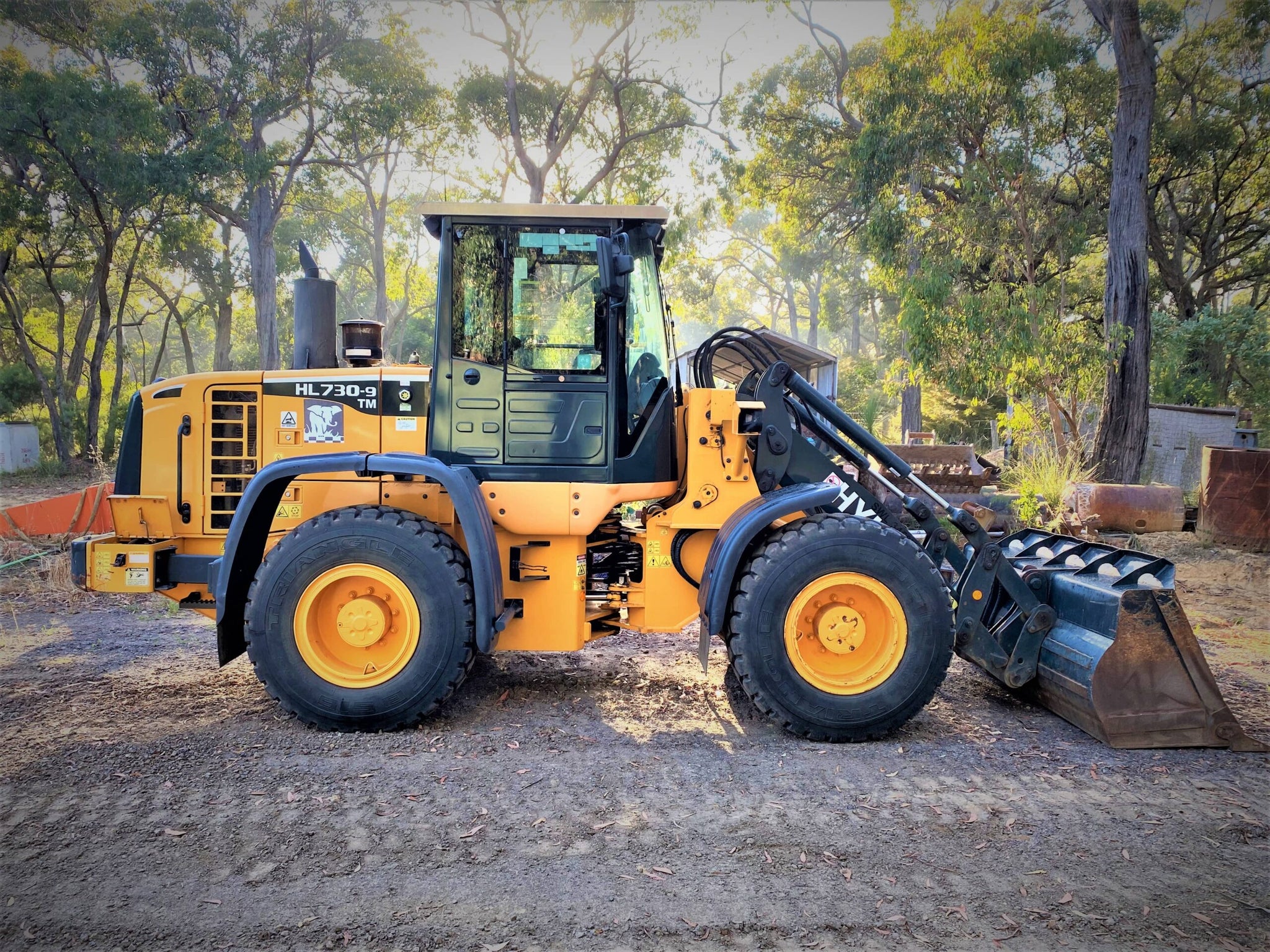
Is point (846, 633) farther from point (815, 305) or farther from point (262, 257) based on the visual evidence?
point (815, 305)

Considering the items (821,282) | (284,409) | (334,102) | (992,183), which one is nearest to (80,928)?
(284,409)

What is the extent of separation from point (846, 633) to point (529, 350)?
94.5 inches

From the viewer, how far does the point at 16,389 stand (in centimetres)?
2020

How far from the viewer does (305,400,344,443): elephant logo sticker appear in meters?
5.05

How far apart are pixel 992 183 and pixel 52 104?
16996 mm

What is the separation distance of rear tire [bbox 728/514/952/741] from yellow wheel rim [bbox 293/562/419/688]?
1830 millimetres

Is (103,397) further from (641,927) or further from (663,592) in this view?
(641,927)

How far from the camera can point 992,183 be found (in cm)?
1338

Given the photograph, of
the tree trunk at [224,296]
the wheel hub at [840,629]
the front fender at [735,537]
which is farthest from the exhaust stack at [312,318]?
the tree trunk at [224,296]

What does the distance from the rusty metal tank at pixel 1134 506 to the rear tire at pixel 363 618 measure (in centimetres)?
845

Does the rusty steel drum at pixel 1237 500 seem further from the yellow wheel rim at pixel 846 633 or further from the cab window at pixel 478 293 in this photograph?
the cab window at pixel 478 293

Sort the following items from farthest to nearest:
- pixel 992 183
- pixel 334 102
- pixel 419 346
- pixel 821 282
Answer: pixel 821 282 → pixel 419 346 → pixel 334 102 → pixel 992 183

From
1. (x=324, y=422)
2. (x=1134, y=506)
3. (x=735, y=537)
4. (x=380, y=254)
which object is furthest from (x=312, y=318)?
(x=380, y=254)

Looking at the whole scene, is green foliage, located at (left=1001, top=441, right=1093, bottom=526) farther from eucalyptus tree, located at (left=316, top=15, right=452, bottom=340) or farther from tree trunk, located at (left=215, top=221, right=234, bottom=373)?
tree trunk, located at (left=215, top=221, right=234, bottom=373)
